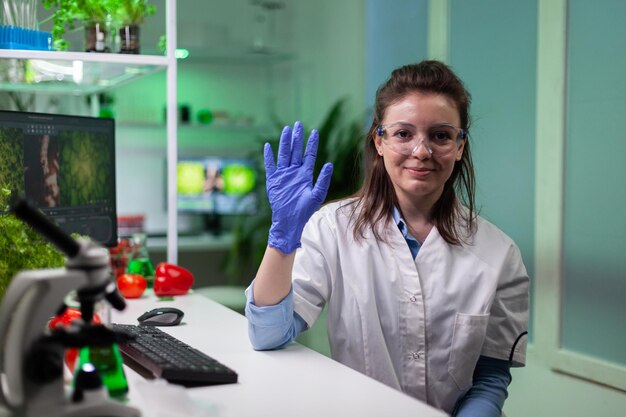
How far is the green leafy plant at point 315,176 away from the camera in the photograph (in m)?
4.12

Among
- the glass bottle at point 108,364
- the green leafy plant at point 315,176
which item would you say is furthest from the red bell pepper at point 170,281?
the green leafy plant at point 315,176

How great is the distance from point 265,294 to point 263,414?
0.37m

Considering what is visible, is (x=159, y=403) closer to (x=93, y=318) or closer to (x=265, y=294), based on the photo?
(x=93, y=318)

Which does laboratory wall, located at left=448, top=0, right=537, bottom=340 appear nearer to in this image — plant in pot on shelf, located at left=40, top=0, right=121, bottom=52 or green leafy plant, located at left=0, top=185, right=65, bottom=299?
plant in pot on shelf, located at left=40, top=0, right=121, bottom=52

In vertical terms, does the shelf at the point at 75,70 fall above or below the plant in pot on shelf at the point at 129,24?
below

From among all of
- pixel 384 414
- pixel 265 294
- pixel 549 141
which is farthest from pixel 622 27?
pixel 384 414

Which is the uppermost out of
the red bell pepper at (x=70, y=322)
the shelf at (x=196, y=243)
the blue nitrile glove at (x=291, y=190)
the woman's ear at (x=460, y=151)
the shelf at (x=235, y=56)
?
the shelf at (x=235, y=56)

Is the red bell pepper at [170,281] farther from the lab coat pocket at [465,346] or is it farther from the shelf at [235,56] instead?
the shelf at [235,56]

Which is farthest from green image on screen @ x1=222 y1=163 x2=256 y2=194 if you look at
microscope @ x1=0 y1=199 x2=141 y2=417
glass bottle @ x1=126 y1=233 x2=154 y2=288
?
microscope @ x1=0 y1=199 x2=141 y2=417

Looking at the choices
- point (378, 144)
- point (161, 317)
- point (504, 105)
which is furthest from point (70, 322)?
point (504, 105)

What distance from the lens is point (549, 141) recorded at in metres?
2.54

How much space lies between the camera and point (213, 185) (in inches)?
202

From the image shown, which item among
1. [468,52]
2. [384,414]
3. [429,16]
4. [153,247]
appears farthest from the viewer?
[153,247]

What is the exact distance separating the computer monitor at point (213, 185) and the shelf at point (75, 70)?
2493 millimetres
